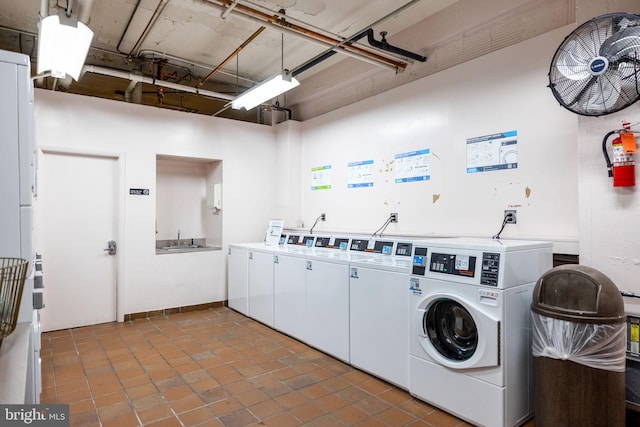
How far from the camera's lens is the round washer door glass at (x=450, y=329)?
2.38 metres

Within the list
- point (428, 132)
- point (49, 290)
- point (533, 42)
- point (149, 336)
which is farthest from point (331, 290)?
point (49, 290)

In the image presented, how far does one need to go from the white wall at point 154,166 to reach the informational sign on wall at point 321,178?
791 mm

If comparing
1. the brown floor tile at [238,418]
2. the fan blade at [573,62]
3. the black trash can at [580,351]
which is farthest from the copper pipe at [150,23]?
the black trash can at [580,351]

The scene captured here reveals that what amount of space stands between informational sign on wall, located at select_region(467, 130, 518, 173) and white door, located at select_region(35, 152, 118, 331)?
13.5ft

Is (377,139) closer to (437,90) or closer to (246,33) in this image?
(437,90)

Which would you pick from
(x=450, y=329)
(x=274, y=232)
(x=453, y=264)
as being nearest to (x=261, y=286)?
(x=274, y=232)

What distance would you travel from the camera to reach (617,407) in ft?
6.37

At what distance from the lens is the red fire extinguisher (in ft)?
7.25

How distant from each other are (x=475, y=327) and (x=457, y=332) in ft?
0.58

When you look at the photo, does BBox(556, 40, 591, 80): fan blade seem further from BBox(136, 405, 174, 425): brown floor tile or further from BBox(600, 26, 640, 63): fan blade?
BBox(136, 405, 174, 425): brown floor tile

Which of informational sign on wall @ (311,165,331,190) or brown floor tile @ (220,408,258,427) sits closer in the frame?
brown floor tile @ (220,408,258,427)

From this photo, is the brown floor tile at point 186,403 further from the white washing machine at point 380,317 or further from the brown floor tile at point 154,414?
the white washing machine at point 380,317

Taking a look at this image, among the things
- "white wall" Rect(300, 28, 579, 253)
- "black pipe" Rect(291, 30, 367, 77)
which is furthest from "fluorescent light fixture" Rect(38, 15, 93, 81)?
"white wall" Rect(300, 28, 579, 253)

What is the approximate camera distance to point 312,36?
3.52m
